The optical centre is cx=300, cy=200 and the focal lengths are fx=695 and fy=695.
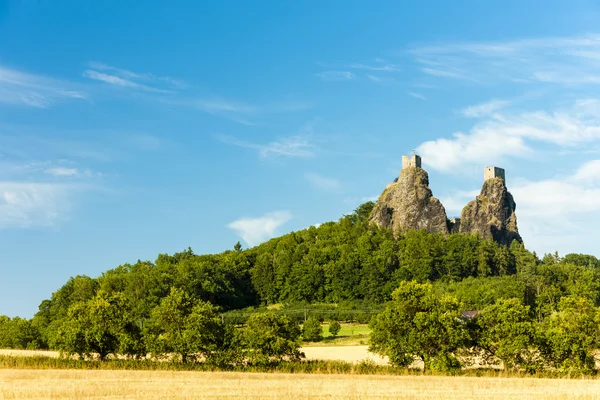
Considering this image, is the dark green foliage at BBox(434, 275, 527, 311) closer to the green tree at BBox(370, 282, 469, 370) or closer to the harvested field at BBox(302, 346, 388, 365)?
the harvested field at BBox(302, 346, 388, 365)

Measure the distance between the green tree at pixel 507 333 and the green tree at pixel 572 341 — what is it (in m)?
1.63

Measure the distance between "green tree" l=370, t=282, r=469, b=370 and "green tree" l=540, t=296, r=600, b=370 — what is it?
7.30 metres

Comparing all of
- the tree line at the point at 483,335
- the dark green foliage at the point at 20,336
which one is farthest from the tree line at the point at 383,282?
the tree line at the point at 483,335

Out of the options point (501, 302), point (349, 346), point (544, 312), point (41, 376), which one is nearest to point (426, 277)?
point (544, 312)

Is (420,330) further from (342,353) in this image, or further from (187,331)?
(342,353)

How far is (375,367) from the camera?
5888 cm

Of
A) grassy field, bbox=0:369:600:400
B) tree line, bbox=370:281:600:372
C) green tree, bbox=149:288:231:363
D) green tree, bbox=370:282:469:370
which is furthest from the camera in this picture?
green tree, bbox=149:288:231:363

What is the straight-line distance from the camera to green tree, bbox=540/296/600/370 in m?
59.1

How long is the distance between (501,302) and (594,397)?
2819cm

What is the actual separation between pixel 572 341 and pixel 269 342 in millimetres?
26614

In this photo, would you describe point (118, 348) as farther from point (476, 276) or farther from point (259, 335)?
point (476, 276)

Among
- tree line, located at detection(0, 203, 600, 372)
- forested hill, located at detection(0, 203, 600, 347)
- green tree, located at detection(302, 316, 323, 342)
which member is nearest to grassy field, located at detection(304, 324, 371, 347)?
green tree, located at detection(302, 316, 323, 342)

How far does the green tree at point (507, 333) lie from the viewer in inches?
2382

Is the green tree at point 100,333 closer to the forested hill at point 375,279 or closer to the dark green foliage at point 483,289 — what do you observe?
the dark green foliage at point 483,289
